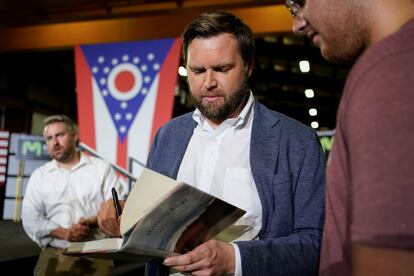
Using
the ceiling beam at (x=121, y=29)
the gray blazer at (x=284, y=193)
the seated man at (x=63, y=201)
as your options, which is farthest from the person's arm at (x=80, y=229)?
the ceiling beam at (x=121, y=29)

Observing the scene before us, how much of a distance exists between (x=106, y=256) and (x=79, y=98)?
3576 mm

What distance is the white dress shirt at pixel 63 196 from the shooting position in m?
3.27

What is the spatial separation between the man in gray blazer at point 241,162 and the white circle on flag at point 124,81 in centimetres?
278

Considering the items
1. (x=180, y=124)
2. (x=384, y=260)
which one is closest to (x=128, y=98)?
(x=180, y=124)

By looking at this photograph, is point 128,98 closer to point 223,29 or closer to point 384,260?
point 223,29

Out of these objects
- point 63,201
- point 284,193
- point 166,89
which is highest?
point 166,89

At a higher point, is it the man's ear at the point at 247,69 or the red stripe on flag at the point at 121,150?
the man's ear at the point at 247,69

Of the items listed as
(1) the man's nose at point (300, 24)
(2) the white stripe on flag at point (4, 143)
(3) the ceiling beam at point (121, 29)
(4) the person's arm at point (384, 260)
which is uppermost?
(3) the ceiling beam at point (121, 29)

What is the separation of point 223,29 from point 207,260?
0.80 metres

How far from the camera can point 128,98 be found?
428 cm

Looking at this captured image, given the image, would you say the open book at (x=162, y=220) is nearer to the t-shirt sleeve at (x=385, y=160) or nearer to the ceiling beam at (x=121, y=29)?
the t-shirt sleeve at (x=385, y=160)

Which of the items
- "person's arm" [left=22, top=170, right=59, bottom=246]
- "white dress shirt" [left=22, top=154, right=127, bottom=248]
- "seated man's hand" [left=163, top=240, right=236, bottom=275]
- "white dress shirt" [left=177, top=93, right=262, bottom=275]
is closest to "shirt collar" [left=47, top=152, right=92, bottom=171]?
"white dress shirt" [left=22, top=154, right=127, bottom=248]

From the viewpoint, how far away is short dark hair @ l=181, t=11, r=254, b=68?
1.48m

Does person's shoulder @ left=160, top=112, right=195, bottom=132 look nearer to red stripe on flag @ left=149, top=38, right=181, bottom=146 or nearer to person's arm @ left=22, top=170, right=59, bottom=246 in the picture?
person's arm @ left=22, top=170, right=59, bottom=246
